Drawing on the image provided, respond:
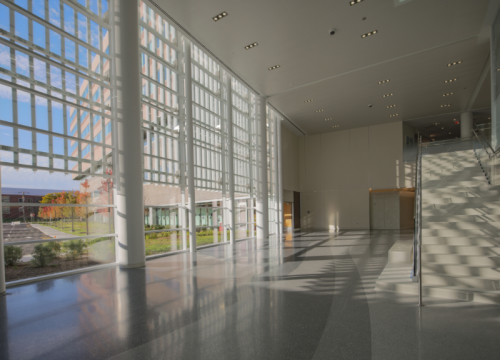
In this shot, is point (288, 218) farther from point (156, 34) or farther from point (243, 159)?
point (156, 34)

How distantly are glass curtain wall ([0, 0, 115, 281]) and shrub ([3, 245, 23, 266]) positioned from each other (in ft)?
0.07

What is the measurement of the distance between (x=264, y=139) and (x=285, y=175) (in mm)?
6252

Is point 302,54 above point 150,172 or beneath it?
above

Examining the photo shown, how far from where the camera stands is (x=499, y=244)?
648 centimetres

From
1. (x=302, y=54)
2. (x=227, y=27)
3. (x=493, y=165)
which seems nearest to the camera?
(x=493, y=165)

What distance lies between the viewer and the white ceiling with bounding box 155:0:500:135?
408 inches

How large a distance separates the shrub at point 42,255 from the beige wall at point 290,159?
17.5 meters

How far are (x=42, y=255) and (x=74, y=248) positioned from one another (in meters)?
0.85

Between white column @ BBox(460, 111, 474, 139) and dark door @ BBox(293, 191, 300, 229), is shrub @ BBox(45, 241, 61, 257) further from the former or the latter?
white column @ BBox(460, 111, 474, 139)

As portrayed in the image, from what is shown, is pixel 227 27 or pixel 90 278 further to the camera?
pixel 227 27

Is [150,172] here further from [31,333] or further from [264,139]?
[264,139]

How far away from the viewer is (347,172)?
26062 millimetres

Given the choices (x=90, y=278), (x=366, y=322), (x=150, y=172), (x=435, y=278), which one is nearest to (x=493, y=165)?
(x=435, y=278)

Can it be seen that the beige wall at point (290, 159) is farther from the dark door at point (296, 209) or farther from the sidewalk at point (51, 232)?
the sidewalk at point (51, 232)
